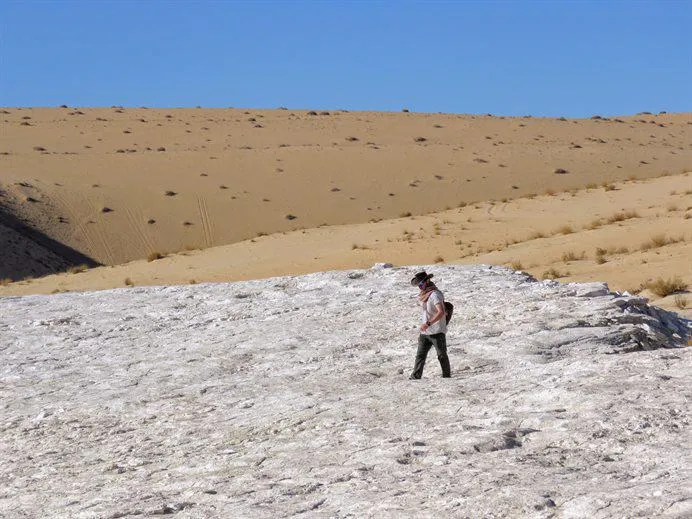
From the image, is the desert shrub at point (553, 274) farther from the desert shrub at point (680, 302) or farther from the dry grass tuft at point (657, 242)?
the desert shrub at point (680, 302)

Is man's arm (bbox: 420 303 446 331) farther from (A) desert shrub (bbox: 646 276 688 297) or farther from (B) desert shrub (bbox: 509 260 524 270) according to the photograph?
(B) desert shrub (bbox: 509 260 524 270)

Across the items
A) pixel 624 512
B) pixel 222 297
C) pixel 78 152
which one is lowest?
pixel 624 512

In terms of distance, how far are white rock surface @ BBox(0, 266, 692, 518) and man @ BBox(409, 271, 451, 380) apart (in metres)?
0.27

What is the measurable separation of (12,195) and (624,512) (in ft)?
139

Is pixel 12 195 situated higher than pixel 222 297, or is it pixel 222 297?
pixel 12 195

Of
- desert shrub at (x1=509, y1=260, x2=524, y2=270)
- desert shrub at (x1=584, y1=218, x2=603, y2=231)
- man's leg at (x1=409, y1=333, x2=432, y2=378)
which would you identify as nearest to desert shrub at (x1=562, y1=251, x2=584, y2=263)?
desert shrub at (x1=509, y1=260, x2=524, y2=270)

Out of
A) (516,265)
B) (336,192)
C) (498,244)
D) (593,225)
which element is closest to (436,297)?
(516,265)

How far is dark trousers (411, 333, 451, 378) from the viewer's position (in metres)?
11.2

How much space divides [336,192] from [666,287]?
32710 millimetres

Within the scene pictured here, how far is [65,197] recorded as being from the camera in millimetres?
46656

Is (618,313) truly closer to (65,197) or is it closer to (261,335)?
(261,335)

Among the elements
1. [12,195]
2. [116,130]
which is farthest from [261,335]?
[116,130]

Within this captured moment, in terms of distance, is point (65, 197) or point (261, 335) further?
point (65, 197)

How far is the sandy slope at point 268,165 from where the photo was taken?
45.2 meters
